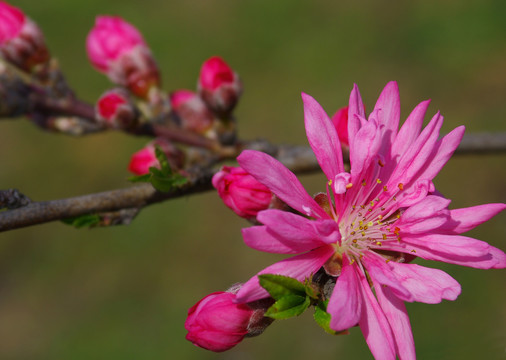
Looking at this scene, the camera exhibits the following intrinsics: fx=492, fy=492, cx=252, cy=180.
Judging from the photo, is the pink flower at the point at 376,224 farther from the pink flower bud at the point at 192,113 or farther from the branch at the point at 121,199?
the pink flower bud at the point at 192,113

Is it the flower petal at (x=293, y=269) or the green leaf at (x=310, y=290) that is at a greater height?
the flower petal at (x=293, y=269)

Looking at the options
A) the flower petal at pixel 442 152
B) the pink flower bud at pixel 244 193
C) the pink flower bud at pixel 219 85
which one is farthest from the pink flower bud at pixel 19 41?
the flower petal at pixel 442 152

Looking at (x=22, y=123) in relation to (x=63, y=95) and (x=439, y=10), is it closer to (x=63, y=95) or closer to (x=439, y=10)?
(x=63, y=95)

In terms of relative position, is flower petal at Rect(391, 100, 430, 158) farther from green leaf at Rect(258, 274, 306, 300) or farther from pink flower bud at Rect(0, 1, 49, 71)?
pink flower bud at Rect(0, 1, 49, 71)

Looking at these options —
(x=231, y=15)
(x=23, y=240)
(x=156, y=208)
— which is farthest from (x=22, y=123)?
(x=231, y=15)

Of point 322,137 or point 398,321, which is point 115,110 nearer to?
point 322,137

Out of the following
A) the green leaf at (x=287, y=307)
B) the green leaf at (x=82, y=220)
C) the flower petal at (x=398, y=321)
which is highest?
the green leaf at (x=82, y=220)

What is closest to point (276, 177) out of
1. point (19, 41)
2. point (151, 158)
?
point (151, 158)

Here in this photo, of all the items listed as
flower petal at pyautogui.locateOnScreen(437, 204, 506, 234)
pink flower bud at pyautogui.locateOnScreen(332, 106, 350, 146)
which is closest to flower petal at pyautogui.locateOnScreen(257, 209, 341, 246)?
flower petal at pyautogui.locateOnScreen(437, 204, 506, 234)
